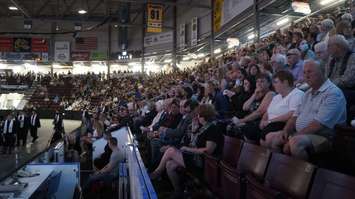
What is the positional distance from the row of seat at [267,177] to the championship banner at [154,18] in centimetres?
1620

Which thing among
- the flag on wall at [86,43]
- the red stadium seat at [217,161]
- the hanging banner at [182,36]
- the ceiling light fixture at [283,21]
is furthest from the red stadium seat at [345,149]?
Result: the flag on wall at [86,43]

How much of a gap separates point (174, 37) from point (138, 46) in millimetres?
7107

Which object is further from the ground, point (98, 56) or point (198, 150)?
point (98, 56)

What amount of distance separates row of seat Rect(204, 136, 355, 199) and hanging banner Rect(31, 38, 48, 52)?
3152cm

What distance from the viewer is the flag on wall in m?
33.7

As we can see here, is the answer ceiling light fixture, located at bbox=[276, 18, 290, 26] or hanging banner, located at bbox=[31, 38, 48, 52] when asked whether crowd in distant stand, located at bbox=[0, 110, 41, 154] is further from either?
hanging banner, located at bbox=[31, 38, 48, 52]

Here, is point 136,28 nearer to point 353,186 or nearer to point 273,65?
point 273,65

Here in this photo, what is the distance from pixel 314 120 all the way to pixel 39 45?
3273 centimetres

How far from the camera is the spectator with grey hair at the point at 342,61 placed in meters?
→ 4.38

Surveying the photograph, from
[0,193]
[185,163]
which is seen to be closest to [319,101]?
[185,163]

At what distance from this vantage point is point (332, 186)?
97.7 inches

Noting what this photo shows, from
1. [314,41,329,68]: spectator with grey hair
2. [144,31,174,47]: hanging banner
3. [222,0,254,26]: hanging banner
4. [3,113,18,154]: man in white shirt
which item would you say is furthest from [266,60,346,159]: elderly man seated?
[144,31,174,47]: hanging banner

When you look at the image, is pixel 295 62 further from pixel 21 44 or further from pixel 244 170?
pixel 21 44

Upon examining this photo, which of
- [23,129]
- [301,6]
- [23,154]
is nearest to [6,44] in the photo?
[23,129]
